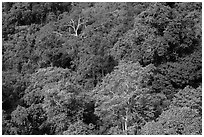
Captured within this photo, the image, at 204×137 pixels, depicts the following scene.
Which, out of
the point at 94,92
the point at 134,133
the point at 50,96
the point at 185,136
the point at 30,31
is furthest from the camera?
the point at 30,31

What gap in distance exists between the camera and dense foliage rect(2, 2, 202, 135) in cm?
1210

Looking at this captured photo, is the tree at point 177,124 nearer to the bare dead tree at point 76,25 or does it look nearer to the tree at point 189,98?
the tree at point 189,98

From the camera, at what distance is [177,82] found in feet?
42.9

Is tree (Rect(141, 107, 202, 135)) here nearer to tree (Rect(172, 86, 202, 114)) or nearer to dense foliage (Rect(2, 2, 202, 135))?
dense foliage (Rect(2, 2, 202, 135))

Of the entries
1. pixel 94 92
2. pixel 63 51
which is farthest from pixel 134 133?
pixel 63 51

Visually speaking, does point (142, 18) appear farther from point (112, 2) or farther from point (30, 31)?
point (30, 31)

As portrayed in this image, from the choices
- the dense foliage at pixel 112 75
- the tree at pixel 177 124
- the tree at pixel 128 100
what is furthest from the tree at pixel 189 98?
the tree at pixel 177 124

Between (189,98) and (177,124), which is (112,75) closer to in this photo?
(189,98)

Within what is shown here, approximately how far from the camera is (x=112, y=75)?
13383 mm

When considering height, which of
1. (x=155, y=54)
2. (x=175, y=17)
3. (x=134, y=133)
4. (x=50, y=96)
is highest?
(x=175, y=17)

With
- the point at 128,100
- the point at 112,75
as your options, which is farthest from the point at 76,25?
the point at 128,100

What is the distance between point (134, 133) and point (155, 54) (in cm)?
253

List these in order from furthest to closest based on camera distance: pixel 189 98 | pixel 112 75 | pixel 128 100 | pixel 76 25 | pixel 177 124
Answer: pixel 76 25
pixel 112 75
pixel 189 98
pixel 128 100
pixel 177 124

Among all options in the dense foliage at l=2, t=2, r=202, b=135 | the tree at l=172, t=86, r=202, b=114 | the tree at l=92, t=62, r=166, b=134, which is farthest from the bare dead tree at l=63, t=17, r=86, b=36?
the tree at l=172, t=86, r=202, b=114
